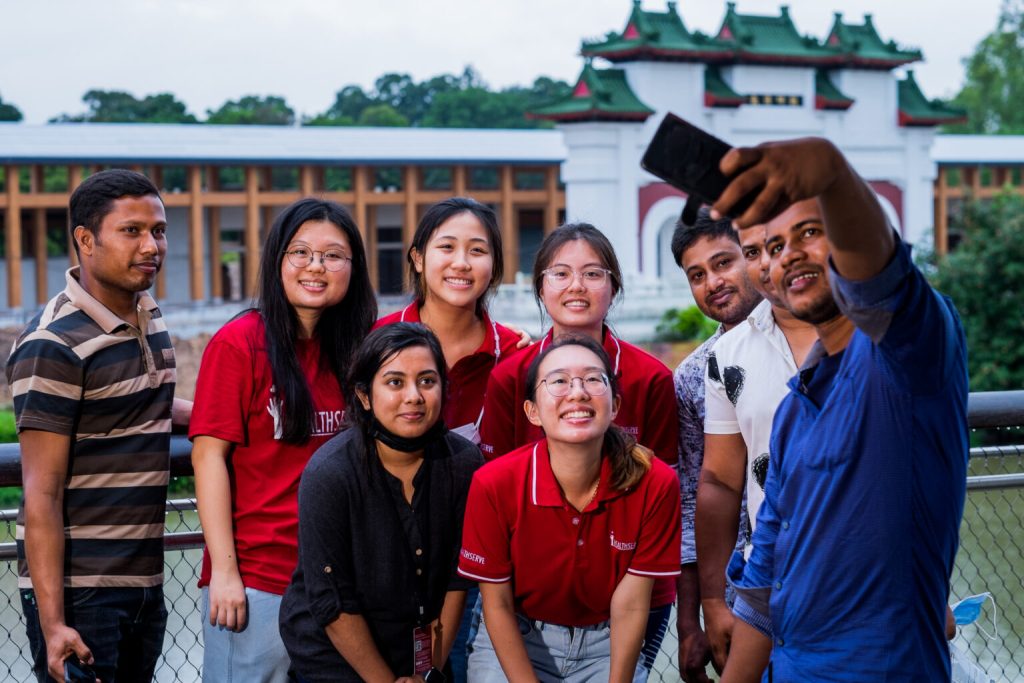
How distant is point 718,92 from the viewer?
23891 millimetres

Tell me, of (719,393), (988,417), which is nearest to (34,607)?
(719,393)

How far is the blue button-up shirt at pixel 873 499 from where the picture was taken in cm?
167

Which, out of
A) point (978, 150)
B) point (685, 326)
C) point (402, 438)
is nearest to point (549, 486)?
point (402, 438)

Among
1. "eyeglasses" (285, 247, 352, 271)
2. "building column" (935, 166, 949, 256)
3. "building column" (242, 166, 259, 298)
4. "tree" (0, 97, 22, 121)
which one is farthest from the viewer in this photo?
"tree" (0, 97, 22, 121)

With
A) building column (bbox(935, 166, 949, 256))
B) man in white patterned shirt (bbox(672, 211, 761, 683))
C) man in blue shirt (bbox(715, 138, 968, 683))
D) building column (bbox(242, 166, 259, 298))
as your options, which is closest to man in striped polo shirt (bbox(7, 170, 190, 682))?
man in white patterned shirt (bbox(672, 211, 761, 683))

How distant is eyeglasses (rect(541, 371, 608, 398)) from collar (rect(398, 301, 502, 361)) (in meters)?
0.52

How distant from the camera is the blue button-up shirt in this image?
1668mm

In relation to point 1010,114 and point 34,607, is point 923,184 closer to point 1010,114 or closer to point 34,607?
point 1010,114

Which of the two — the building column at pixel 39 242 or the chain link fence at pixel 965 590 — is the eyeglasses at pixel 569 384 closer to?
the chain link fence at pixel 965 590

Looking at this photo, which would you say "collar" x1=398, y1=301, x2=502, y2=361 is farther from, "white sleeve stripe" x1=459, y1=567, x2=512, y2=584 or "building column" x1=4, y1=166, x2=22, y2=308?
"building column" x1=4, y1=166, x2=22, y2=308

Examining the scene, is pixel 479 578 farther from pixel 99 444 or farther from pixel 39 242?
pixel 39 242

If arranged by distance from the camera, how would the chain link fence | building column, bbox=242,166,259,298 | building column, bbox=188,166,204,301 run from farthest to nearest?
1. building column, bbox=188,166,204,301
2. building column, bbox=242,166,259,298
3. the chain link fence

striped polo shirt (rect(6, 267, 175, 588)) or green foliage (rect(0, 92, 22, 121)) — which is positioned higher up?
green foliage (rect(0, 92, 22, 121))

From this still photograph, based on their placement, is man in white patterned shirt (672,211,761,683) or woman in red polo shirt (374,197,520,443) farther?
woman in red polo shirt (374,197,520,443)
